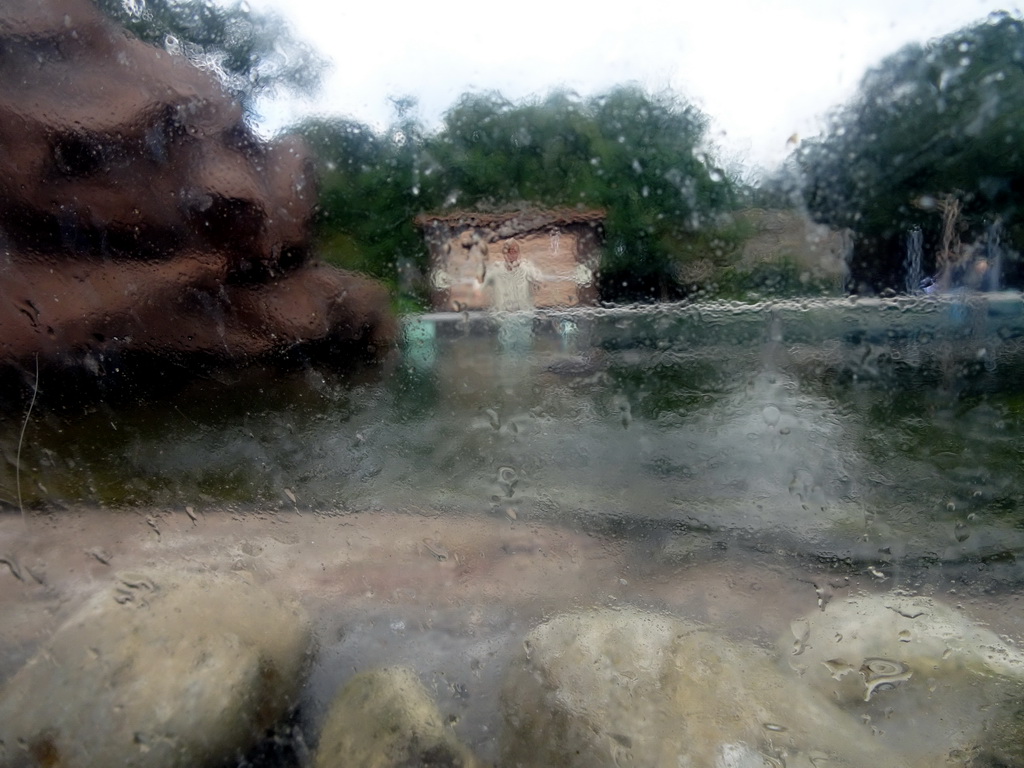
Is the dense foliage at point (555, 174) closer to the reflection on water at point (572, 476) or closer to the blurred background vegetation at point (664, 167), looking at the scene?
the blurred background vegetation at point (664, 167)

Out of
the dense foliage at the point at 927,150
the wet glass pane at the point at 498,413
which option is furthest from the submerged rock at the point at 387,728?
the dense foliage at the point at 927,150

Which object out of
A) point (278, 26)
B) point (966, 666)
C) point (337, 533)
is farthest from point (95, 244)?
point (966, 666)

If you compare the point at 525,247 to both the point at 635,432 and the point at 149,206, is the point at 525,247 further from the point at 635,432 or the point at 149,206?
the point at 149,206

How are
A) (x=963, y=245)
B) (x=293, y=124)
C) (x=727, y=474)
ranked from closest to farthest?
1. (x=963, y=245)
2. (x=293, y=124)
3. (x=727, y=474)

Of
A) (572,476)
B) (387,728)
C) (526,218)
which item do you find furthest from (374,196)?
(387,728)

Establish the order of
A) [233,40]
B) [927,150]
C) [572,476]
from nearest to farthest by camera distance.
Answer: [927,150] < [233,40] < [572,476]

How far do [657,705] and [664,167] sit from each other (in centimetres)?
92

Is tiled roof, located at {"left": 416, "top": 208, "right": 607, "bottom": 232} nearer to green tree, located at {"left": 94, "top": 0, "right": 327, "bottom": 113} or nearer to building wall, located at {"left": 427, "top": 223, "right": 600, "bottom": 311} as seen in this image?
building wall, located at {"left": 427, "top": 223, "right": 600, "bottom": 311}

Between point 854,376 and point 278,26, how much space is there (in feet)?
3.98

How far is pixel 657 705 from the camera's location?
48.0 inches

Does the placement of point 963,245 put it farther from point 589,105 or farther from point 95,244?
point 95,244

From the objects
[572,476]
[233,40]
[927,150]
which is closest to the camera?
[927,150]

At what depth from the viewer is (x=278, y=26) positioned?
1.29 meters

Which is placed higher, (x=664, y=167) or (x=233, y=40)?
(x=233, y=40)
